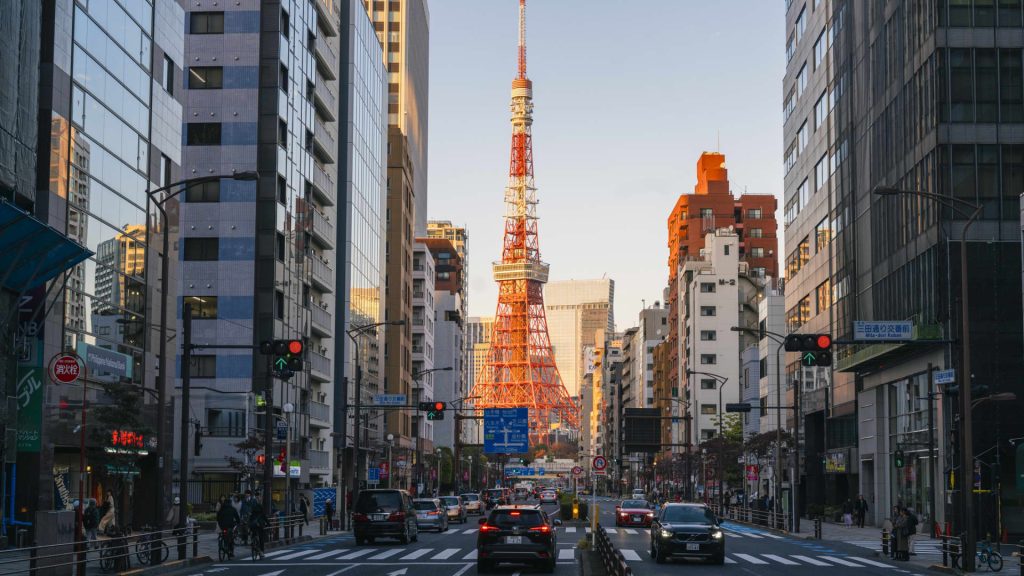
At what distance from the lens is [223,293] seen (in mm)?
70375

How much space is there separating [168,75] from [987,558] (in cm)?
3734

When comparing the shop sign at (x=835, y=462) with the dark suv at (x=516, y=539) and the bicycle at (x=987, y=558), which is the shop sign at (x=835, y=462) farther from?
the dark suv at (x=516, y=539)

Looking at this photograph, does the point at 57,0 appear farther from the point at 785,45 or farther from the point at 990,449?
the point at 785,45

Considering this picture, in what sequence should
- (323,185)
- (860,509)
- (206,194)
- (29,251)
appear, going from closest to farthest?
(29,251), (860,509), (206,194), (323,185)

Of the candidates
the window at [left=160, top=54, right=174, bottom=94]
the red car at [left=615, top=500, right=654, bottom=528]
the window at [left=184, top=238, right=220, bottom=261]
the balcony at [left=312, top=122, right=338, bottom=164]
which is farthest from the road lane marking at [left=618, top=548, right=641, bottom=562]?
the balcony at [left=312, top=122, right=338, bottom=164]

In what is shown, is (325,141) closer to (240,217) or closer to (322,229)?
(322,229)

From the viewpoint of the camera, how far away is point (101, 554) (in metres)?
29.3

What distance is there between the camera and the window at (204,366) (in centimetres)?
6994

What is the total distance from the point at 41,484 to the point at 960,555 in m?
26.9

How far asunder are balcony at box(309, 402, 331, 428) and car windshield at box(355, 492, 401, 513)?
35381 mm

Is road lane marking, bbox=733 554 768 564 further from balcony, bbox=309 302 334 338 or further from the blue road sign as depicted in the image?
the blue road sign

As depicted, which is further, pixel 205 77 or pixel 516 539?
pixel 205 77

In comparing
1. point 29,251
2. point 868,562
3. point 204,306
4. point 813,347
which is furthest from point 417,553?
point 204,306

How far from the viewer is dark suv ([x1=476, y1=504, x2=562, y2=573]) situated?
3006 cm
